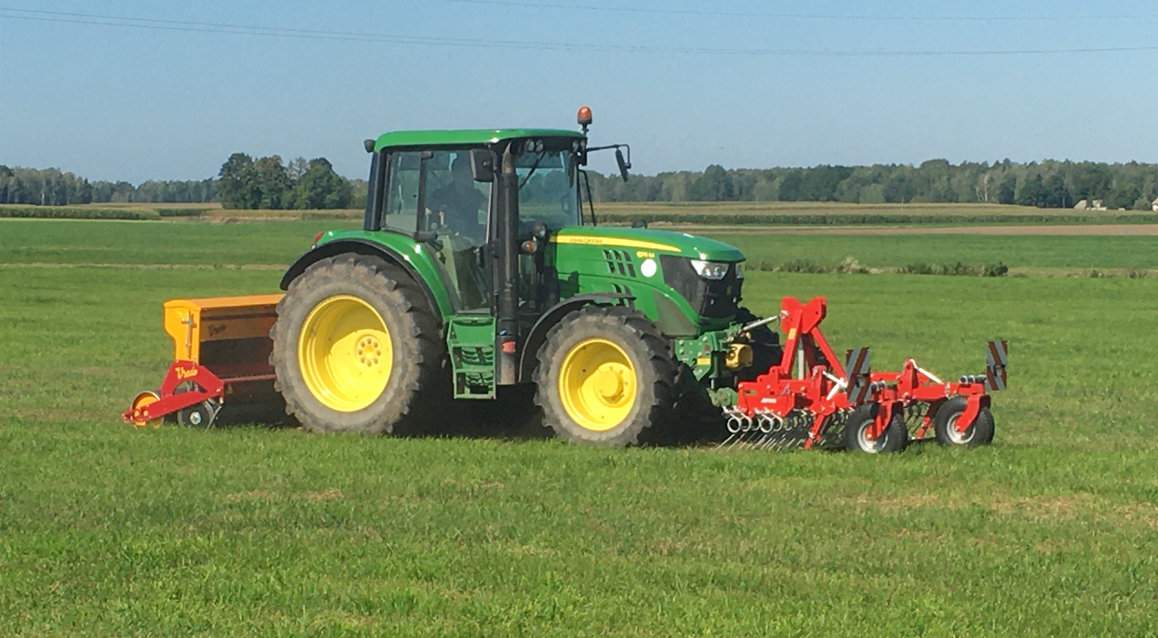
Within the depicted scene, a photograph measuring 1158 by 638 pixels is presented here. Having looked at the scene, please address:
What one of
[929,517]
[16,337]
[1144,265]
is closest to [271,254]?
[1144,265]

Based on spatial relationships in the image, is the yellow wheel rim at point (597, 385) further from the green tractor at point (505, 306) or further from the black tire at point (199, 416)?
the black tire at point (199, 416)

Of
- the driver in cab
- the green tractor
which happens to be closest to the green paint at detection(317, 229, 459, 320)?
the green tractor

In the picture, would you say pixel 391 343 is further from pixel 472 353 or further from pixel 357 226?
pixel 357 226

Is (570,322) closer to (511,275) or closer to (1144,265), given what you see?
(511,275)

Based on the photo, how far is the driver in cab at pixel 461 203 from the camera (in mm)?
12883

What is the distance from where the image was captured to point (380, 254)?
1316 centimetres

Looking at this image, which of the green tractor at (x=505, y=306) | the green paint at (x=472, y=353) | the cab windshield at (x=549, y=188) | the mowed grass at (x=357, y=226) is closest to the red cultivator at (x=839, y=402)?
the green tractor at (x=505, y=306)

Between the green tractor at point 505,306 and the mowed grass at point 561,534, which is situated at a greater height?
the green tractor at point 505,306

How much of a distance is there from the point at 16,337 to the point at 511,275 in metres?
13.2

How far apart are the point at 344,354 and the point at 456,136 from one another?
6.49 ft

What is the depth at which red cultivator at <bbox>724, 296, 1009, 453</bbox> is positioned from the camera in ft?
38.7

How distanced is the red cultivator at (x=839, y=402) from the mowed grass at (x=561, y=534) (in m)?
0.32

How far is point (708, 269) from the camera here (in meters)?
12.3

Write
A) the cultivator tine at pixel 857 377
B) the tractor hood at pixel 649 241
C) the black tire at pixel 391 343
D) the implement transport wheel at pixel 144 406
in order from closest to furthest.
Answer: the cultivator tine at pixel 857 377
the tractor hood at pixel 649 241
the black tire at pixel 391 343
the implement transport wheel at pixel 144 406
